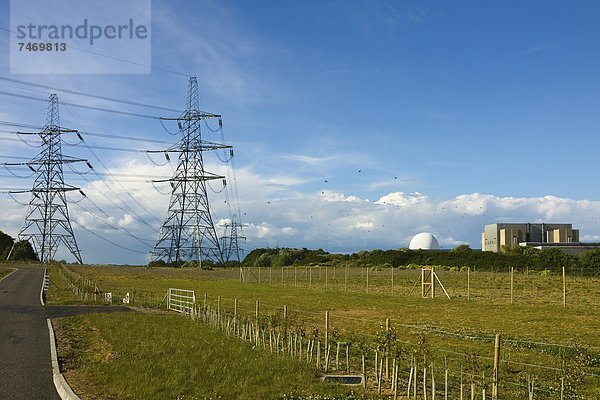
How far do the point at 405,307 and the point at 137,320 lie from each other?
51.2ft

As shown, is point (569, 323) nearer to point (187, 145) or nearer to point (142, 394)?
point (142, 394)

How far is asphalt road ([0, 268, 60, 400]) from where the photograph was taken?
12.6 m

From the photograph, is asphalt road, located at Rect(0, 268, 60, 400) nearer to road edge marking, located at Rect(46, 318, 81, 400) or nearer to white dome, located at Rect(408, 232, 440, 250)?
road edge marking, located at Rect(46, 318, 81, 400)

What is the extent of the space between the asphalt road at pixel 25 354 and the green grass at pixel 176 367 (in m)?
0.59

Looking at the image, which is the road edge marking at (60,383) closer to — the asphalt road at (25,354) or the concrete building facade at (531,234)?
the asphalt road at (25,354)

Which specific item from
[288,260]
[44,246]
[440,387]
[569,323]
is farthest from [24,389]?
[288,260]

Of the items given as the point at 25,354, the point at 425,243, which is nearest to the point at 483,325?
the point at 25,354

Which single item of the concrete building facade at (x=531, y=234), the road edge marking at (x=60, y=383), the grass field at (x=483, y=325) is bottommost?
the grass field at (x=483, y=325)

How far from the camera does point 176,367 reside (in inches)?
550

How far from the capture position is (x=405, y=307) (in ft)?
108

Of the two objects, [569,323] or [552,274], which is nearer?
[569,323]

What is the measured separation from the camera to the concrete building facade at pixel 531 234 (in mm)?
126812

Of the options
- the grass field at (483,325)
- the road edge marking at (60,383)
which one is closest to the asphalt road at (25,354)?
the road edge marking at (60,383)

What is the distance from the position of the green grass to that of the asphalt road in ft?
1.95
